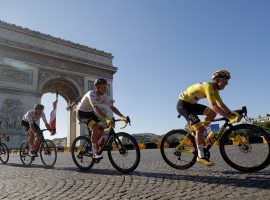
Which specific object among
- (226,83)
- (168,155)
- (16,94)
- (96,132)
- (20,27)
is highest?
(20,27)

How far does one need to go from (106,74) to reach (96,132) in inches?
1096

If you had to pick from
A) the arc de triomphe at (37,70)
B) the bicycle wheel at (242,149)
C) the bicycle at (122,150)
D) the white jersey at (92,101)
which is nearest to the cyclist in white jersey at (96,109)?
the white jersey at (92,101)

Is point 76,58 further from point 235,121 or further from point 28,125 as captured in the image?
point 235,121

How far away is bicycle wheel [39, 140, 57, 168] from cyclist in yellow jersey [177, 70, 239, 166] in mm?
3485

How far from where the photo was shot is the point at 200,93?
4.99 metres

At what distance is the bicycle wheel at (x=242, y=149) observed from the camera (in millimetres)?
4387

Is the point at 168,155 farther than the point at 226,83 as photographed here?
Yes

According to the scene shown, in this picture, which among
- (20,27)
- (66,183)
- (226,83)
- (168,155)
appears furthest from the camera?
(20,27)

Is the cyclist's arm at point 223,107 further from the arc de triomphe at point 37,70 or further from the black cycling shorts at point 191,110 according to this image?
the arc de triomphe at point 37,70

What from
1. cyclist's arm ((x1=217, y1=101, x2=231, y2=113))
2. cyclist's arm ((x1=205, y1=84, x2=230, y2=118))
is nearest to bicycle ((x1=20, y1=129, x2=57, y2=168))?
cyclist's arm ((x1=205, y1=84, x2=230, y2=118))

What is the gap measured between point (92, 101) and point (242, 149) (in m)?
2.78

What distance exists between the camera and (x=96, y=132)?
578 centimetres

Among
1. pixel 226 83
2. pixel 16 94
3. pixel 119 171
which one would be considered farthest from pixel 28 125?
pixel 16 94

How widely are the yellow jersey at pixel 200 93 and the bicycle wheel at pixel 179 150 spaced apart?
0.60 m
